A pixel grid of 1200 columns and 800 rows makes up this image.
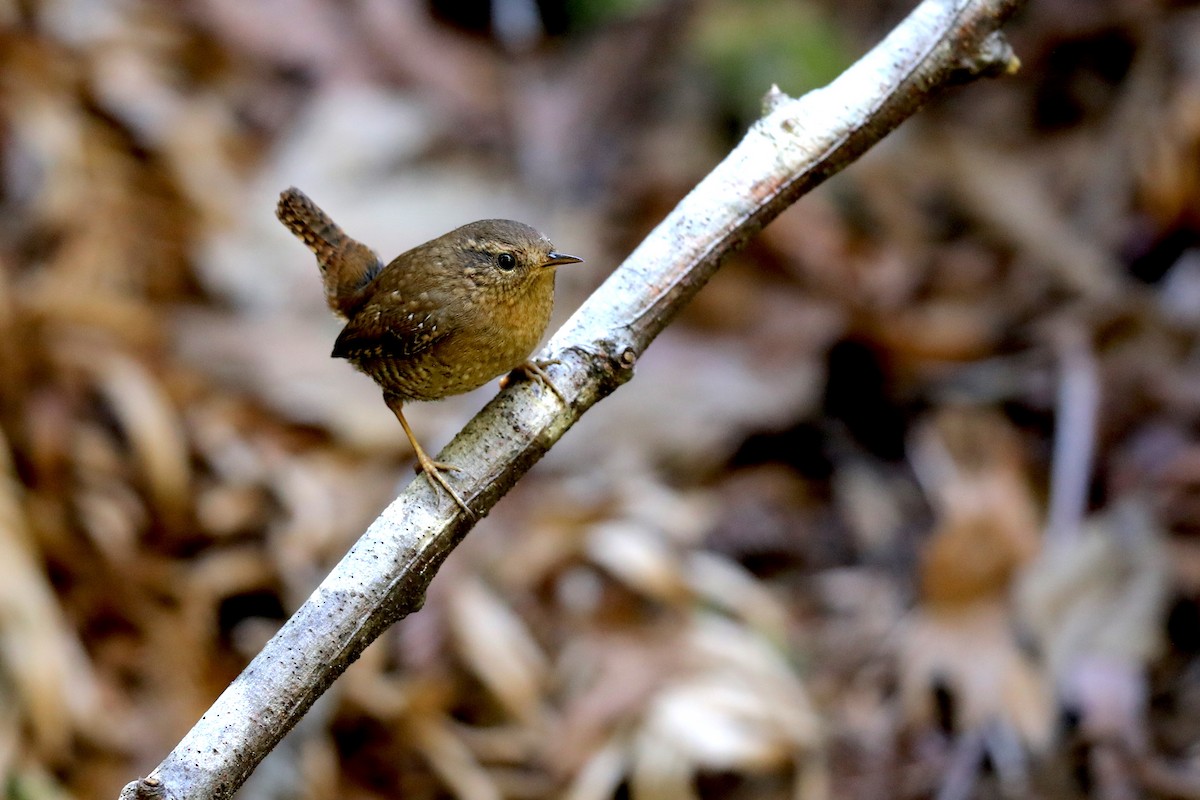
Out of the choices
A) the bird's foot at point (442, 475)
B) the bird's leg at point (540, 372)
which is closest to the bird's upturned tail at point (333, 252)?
the bird's leg at point (540, 372)

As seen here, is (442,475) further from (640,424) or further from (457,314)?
(640,424)

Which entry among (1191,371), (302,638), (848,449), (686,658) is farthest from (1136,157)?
(302,638)

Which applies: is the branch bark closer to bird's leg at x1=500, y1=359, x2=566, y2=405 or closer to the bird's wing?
bird's leg at x1=500, y1=359, x2=566, y2=405

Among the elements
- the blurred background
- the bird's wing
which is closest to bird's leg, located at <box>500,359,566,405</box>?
the bird's wing

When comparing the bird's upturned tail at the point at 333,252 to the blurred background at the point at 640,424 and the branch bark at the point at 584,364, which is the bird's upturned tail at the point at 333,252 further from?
the blurred background at the point at 640,424

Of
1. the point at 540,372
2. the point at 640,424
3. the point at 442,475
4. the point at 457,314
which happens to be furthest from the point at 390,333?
the point at 640,424
